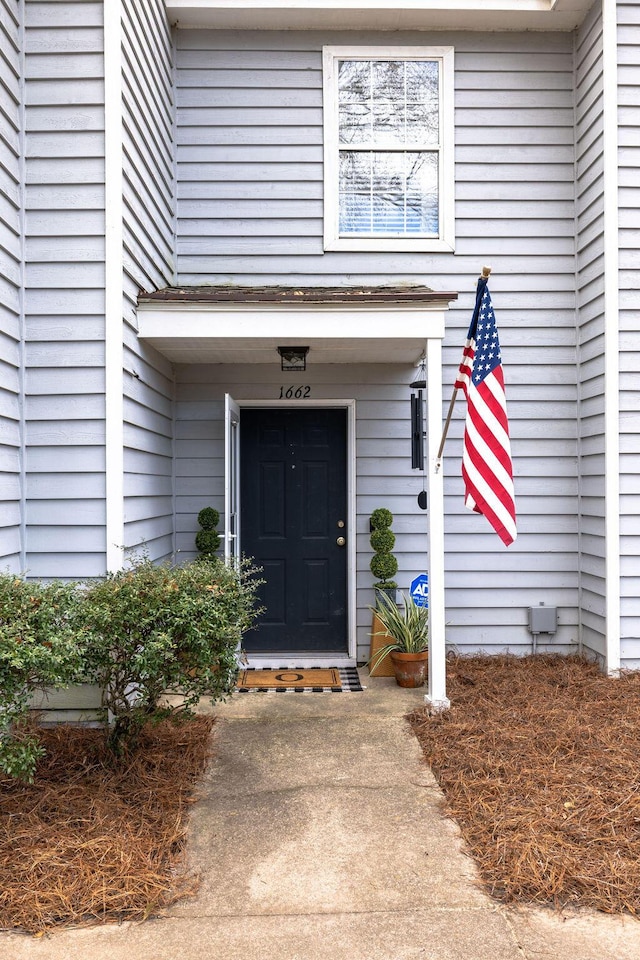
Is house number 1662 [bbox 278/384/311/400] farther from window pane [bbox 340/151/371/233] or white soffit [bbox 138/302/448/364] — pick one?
window pane [bbox 340/151/371/233]

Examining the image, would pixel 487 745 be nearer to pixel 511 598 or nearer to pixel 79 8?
pixel 511 598

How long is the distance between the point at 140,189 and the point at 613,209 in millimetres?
3315

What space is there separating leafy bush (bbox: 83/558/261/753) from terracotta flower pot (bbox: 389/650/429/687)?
5.75ft

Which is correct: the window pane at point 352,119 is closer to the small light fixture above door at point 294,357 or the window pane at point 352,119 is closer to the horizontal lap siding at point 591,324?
the horizontal lap siding at point 591,324

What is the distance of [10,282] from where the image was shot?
386cm

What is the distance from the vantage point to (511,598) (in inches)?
224

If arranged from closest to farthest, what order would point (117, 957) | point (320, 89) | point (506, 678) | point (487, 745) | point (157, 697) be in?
point (117, 957) → point (157, 697) → point (487, 745) → point (506, 678) → point (320, 89)

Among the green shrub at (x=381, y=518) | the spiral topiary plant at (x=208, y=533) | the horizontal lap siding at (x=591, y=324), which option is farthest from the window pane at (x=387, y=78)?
the spiral topiary plant at (x=208, y=533)

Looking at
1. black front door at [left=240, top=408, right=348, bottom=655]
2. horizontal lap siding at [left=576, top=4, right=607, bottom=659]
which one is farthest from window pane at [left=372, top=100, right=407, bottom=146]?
black front door at [left=240, top=408, right=348, bottom=655]

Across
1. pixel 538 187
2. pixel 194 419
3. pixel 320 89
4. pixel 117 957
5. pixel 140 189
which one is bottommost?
pixel 117 957

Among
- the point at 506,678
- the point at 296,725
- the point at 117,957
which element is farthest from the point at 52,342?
the point at 506,678

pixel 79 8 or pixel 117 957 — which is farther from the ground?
pixel 79 8

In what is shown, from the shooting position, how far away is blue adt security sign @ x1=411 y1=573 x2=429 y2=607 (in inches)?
215

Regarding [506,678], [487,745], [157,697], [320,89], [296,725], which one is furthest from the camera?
[320,89]
